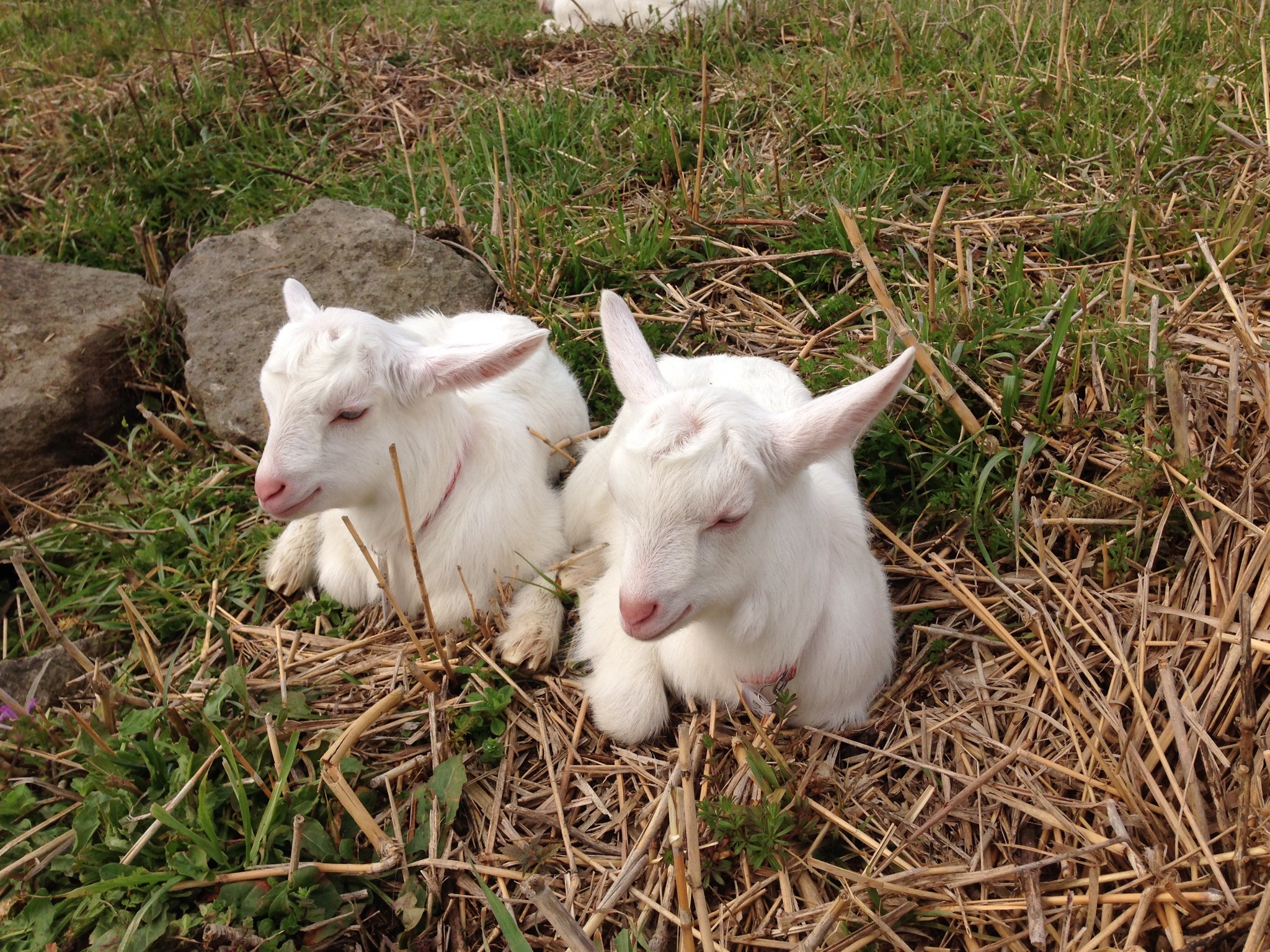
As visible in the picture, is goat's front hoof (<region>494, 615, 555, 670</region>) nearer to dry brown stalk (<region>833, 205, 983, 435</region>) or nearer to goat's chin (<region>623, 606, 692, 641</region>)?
goat's chin (<region>623, 606, 692, 641</region>)

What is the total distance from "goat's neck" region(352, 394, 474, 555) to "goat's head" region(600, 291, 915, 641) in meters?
1.03

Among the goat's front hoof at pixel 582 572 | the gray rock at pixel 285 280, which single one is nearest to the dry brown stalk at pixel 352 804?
the goat's front hoof at pixel 582 572

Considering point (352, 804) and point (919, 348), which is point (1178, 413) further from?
point (352, 804)

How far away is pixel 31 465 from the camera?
4.05 m

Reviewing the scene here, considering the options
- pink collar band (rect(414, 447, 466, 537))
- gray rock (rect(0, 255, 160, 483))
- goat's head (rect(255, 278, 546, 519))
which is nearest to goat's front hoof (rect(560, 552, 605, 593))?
pink collar band (rect(414, 447, 466, 537))

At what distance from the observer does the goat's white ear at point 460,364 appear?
115 inches

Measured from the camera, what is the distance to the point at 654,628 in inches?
87.1

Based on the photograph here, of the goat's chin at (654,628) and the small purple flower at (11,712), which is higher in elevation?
the goat's chin at (654,628)

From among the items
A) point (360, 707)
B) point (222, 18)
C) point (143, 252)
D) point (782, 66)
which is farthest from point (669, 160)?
point (222, 18)

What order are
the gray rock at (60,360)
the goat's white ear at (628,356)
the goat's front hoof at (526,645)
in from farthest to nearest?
the gray rock at (60,360) → the goat's front hoof at (526,645) → the goat's white ear at (628,356)

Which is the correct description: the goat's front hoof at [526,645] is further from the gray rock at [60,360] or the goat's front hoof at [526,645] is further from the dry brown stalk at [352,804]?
the gray rock at [60,360]

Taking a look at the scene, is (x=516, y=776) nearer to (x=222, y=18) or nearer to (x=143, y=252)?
(x=143, y=252)

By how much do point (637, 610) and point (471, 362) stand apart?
1166mm

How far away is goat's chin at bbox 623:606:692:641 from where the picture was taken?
2.21 m
